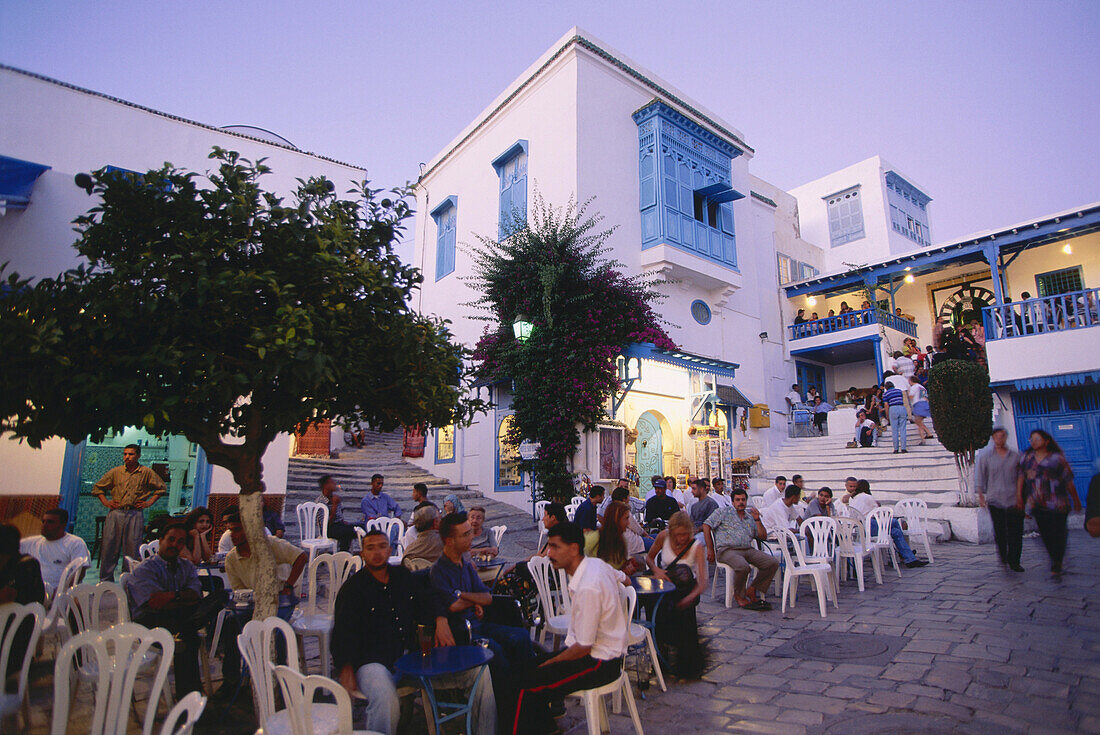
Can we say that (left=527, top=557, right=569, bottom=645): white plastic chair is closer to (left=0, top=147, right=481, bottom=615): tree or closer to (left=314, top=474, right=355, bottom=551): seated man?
(left=0, top=147, right=481, bottom=615): tree

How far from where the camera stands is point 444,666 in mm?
3205

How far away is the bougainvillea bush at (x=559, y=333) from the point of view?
1245cm

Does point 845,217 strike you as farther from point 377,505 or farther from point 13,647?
point 13,647

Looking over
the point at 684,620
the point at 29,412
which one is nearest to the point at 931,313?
the point at 684,620

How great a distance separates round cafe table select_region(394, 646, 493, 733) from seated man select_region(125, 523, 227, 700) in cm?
183

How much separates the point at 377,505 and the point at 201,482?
3102 millimetres

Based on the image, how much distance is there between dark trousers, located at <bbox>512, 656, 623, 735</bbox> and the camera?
323cm

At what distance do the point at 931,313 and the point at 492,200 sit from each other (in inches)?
584

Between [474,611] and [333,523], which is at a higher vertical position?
[333,523]

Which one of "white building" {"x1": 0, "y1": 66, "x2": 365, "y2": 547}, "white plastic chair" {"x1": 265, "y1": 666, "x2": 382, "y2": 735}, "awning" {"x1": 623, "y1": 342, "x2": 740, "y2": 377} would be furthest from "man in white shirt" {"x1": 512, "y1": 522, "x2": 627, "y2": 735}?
"awning" {"x1": 623, "y1": 342, "x2": 740, "y2": 377}

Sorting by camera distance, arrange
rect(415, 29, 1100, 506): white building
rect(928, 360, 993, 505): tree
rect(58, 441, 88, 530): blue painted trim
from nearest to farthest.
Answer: rect(58, 441, 88, 530): blue painted trim < rect(928, 360, 993, 505): tree < rect(415, 29, 1100, 506): white building

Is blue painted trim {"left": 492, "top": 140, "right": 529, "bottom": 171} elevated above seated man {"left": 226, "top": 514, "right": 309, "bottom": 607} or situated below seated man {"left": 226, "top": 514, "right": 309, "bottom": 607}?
above

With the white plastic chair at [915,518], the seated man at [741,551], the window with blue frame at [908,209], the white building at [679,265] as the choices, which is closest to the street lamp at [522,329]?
the white building at [679,265]

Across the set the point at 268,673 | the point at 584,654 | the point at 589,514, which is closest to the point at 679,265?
the point at 589,514
